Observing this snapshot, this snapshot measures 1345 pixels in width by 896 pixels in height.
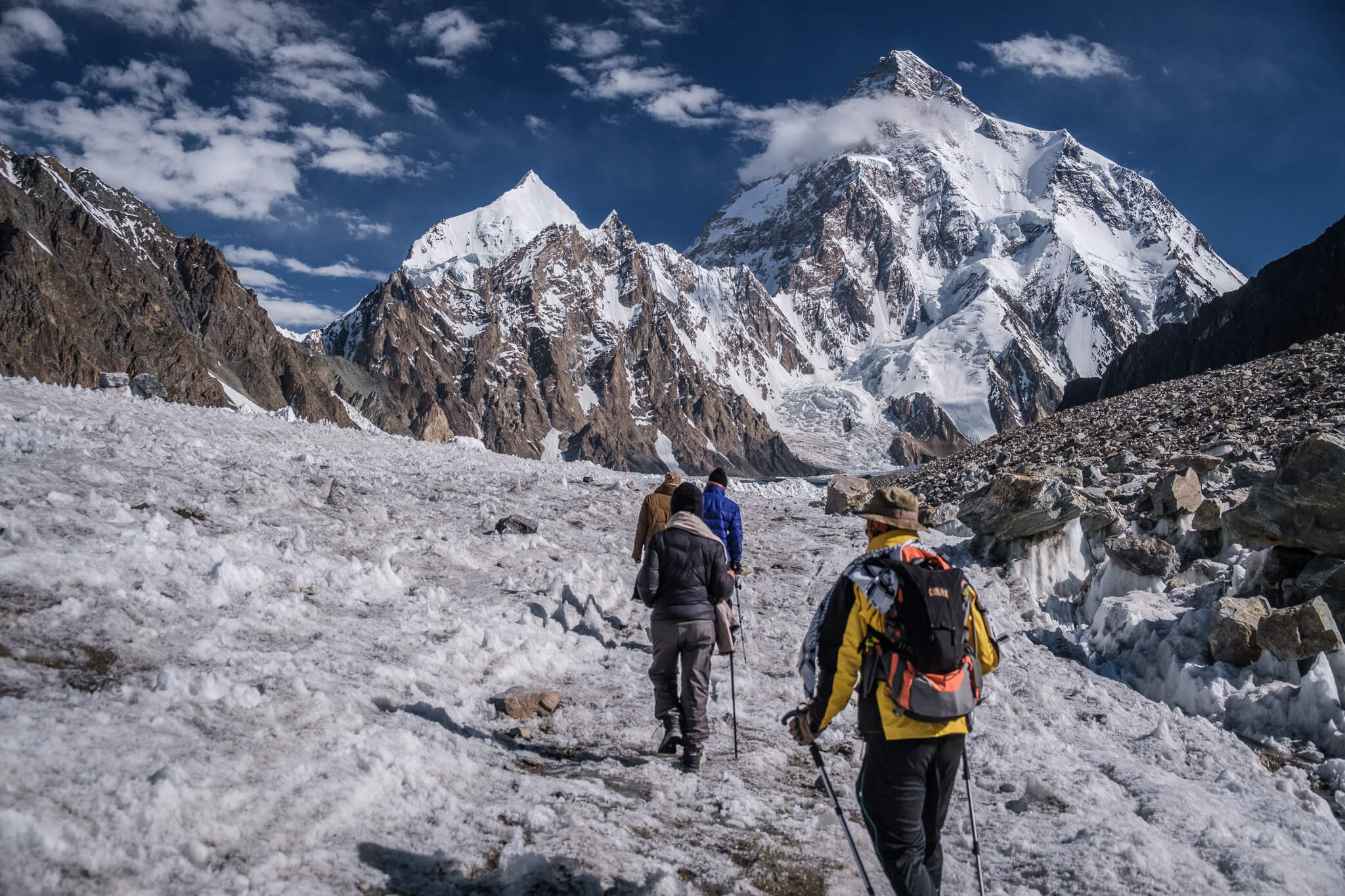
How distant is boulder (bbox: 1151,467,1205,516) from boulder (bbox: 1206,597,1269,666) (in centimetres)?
488

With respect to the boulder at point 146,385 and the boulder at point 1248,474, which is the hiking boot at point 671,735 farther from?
the boulder at point 146,385

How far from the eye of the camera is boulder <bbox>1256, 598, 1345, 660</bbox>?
706 cm

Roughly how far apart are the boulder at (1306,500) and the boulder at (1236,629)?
1.14 meters

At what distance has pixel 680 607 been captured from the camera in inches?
246

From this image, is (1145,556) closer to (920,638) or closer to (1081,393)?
(920,638)

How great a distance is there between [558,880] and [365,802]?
4.00ft

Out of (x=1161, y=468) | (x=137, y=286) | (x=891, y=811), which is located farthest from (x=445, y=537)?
(x=137, y=286)

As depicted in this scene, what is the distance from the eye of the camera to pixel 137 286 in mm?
117625

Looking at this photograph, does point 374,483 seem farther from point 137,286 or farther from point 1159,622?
point 137,286

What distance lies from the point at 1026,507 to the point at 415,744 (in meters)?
11.1

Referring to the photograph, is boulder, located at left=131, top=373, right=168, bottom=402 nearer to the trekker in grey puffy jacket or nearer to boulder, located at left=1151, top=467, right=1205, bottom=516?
the trekker in grey puffy jacket

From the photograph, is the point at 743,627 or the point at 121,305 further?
the point at 121,305

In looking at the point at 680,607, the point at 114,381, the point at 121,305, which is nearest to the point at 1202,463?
the point at 680,607

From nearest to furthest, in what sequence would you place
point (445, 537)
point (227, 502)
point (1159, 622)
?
point (1159, 622) < point (227, 502) < point (445, 537)
